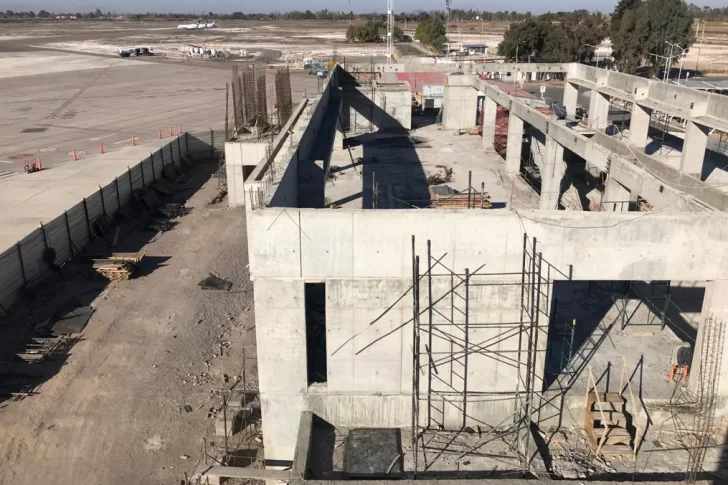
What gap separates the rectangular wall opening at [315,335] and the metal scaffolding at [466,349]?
2451 mm

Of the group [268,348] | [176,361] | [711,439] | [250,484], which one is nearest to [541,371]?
[711,439]

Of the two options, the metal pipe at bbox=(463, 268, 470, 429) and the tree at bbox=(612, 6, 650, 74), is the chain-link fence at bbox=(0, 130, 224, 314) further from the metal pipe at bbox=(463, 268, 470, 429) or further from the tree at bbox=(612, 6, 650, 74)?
the tree at bbox=(612, 6, 650, 74)

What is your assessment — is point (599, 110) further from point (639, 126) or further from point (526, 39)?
point (526, 39)

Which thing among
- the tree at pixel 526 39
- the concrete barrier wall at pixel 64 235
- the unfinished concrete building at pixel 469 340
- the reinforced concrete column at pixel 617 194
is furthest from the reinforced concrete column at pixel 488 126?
the tree at pixel 526 39

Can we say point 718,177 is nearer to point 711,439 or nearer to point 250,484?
point 711,439

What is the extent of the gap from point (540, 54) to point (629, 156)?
58.8 meters

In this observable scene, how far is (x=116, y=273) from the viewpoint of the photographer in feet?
71.9

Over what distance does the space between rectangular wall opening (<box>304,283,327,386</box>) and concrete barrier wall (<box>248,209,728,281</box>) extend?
99.0 inches

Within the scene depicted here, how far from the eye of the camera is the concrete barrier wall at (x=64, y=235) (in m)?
19.7

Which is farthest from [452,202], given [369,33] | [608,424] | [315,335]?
[369,33]

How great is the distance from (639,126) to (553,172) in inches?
219

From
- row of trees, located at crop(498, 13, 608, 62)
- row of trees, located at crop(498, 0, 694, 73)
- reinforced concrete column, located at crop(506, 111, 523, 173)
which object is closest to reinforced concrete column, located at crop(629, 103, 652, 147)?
reinforced concrete column, located at crop(506, 111, 523, 173)

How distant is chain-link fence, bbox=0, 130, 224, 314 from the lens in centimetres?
1980

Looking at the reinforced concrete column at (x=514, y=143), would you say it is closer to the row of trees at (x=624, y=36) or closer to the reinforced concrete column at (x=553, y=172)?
the reinforced concrete column at (x=553, y=172)
